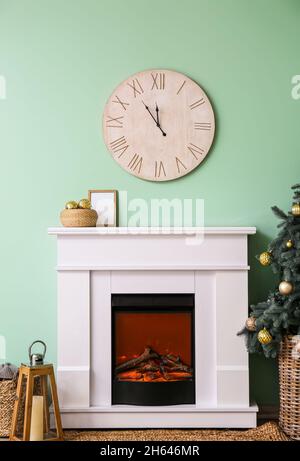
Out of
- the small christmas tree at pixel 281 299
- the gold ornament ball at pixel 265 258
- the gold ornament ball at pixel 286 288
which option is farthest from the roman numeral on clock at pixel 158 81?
the gold ornament ball at pixel 286 288

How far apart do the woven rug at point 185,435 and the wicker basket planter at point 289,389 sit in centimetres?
7

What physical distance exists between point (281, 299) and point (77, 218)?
4.21 feet

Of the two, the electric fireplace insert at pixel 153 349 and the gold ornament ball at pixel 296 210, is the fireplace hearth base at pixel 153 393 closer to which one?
the electric fireplace insert at pixel 153 349

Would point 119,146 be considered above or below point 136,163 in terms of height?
above

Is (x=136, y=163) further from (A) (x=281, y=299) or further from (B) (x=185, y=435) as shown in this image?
(B) (x=185, y=435)

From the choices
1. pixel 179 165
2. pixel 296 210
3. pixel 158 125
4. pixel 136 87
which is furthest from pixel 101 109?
pixel 296 210

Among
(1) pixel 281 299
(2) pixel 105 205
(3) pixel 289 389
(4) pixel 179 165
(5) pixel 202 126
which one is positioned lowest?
(3) pixel 289 389

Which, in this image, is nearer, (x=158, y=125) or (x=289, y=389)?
(x=289, y=389)

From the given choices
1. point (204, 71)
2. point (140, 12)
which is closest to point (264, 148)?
point (204, 71)

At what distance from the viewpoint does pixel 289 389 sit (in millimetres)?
3531

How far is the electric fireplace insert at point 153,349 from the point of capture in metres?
3.66

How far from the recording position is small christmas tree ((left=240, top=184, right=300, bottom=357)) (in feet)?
11.2

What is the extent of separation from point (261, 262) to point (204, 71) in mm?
1271

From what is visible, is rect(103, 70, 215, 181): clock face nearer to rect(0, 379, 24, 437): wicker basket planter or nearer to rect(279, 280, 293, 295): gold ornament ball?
rect(279, 280, 293, 295): gold ornament ball
